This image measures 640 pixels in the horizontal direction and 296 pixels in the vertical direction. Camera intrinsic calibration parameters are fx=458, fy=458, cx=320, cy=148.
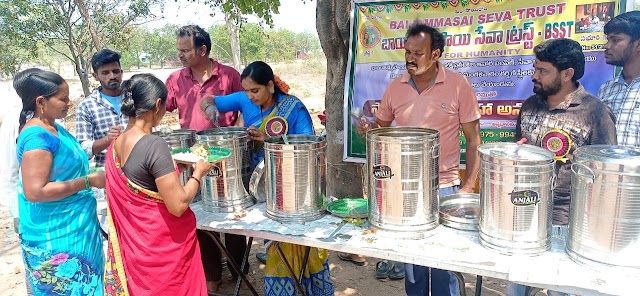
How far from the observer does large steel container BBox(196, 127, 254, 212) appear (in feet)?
8.64

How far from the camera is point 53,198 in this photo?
2.23 m

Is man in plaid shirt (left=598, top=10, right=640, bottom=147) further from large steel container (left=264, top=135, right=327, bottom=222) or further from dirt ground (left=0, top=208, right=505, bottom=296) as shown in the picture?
large steel container (left=264, top=135, right=327, bottom=222)

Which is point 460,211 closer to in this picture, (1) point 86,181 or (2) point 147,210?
(2) point 147,210

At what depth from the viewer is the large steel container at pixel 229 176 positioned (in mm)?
2635

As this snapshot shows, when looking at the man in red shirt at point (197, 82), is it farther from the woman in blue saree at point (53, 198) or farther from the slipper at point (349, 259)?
the slipper at point (349, 259)

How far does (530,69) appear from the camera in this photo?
133 inches

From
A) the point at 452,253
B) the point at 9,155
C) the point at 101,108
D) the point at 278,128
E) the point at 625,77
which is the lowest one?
the point at 452,253

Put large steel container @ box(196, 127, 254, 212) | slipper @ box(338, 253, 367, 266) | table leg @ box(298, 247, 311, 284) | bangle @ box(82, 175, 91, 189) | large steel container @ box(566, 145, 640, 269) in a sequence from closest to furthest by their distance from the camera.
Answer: large steel container @ box(566, 145, 640, 269)
bangle @ box(82, 175, 91, 189)
large steel container @ box(196, 127, 254, 212)
table leg @ box(298, 247, 311, 284)
slipper @ box(338, 253, 367, 266)

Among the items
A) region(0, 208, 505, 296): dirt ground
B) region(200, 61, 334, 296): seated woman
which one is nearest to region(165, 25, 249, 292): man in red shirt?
region(0, 208, 505, 296): dirt ground

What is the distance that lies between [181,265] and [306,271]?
0.98 meters

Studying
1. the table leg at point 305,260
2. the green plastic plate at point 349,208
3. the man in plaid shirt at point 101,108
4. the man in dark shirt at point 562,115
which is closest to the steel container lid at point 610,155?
the man in dark shirt at point 562,115

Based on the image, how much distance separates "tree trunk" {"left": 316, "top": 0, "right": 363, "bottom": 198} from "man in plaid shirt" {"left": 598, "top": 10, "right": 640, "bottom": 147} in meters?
1.95

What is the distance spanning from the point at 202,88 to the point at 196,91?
54mm

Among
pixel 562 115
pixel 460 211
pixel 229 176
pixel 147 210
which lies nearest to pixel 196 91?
pixel 229 176
